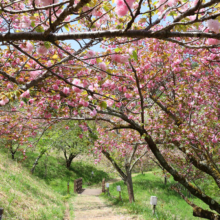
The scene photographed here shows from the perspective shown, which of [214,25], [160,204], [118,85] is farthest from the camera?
[160,204]

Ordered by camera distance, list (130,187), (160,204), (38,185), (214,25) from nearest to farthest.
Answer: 1. (214,25)
2. (130,187)
3. (38,185)
4. (160,204)

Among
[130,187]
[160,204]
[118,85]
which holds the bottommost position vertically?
[160,204]

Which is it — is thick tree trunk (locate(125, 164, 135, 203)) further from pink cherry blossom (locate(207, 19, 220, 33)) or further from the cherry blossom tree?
pink cherry blossom (locate(207, 19, 220, 33))

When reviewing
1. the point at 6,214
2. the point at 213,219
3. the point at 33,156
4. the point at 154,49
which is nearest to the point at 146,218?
the point at 213,219

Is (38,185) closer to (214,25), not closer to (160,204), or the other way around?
(160,204)

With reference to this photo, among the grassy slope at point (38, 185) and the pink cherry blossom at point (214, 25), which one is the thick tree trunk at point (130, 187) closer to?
the grassy slope at point (38, 185)

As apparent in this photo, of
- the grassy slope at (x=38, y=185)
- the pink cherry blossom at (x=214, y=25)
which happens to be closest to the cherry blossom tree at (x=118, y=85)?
the pink cherry blossom at (x=214, y=25)

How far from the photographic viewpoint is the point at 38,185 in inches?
391

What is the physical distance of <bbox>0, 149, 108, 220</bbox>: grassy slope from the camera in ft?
17.6

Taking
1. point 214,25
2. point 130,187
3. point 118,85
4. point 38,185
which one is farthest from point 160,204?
point 214,25

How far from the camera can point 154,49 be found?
5.52 metres

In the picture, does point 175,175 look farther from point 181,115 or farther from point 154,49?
point 154,49

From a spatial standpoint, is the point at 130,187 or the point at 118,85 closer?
the point at 118,85

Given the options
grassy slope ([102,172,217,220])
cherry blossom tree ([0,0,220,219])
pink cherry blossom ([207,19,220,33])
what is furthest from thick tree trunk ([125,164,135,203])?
pink cherry blossom ([207,19,220,33])
